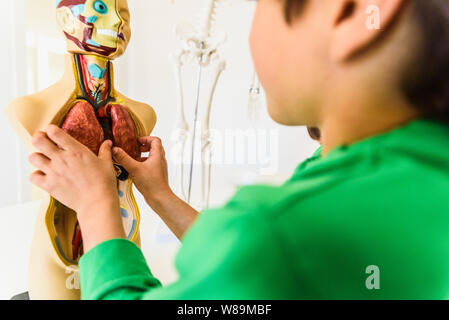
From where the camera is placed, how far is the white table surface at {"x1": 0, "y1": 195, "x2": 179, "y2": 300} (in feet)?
2.82

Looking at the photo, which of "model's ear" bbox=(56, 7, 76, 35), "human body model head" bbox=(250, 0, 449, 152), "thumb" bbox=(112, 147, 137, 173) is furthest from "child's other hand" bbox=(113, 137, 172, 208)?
"human body model head" bbox=(250, 0, 449, 152)

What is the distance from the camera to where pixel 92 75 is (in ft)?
2.35

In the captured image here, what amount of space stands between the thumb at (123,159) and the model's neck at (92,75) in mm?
121

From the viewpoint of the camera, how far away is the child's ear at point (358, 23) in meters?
0.30

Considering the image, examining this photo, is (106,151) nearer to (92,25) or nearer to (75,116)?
(75,116)

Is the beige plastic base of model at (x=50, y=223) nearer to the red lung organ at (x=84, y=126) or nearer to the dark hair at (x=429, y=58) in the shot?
the red lung organ at (x=84, y=126)

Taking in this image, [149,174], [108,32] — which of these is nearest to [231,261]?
[149,174]

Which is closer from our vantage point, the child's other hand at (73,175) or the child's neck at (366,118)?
the child's neck at (366,118)

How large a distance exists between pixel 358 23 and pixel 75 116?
523 millimetres

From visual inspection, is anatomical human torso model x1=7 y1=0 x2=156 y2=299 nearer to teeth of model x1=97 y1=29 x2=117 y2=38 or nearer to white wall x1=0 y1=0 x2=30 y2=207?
teeth of model x1=97 y1=29 x2=117 y2=38

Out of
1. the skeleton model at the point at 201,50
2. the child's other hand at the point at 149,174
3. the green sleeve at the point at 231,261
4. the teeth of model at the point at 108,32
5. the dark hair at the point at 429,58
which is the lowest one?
the green sleeve at the point at 231,261

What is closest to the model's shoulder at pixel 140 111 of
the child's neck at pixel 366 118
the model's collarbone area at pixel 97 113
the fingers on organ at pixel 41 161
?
the model's collarbone area at pixel 97 113

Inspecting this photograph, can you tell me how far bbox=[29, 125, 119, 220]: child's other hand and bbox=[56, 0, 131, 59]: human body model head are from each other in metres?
0.20

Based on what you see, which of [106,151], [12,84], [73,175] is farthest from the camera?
[12,84]
